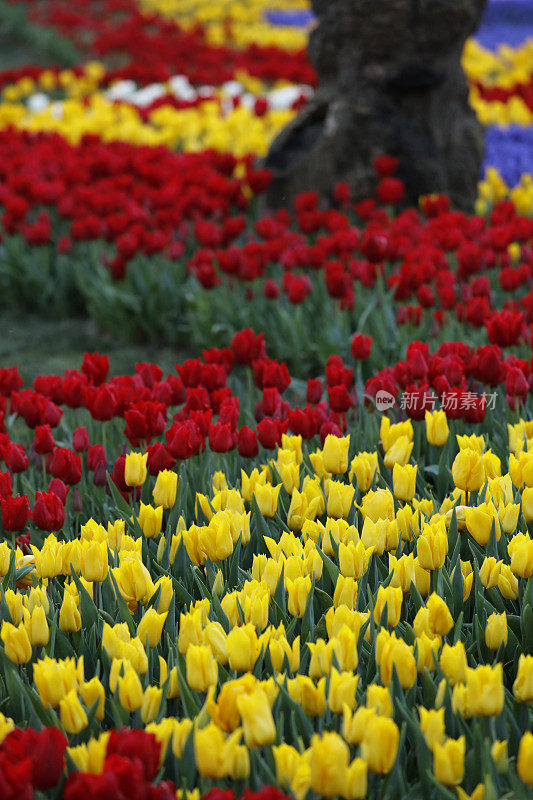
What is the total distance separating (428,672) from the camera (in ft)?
5.69

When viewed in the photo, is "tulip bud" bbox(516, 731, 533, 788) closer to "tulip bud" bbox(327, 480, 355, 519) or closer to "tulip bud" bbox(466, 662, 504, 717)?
"tulip bud" bbox(466, 662, 504, 717)

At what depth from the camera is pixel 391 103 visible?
5734 mm

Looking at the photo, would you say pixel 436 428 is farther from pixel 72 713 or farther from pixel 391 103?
pixel 391 103

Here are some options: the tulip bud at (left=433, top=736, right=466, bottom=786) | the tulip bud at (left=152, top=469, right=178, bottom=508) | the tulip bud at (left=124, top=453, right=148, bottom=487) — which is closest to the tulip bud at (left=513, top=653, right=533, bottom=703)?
the tulip bud at (left=433, top=736, right=466, bottom=786)

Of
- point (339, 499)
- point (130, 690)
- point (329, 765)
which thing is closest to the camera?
point (329, 765)

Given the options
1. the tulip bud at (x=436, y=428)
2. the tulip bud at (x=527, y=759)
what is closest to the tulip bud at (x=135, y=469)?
the tulip bud at (x=436, y=428)

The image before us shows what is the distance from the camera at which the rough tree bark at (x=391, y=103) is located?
557cm

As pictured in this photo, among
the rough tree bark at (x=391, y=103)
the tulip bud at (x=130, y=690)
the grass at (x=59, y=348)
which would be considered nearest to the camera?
the tulip bud at (x=130, y=690)

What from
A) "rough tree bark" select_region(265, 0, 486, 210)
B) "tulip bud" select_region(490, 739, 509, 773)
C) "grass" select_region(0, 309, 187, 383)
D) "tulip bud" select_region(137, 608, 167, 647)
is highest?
"rough tree bark" select_region(265, 0, 486, 210)

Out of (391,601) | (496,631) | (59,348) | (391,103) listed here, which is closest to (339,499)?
(391,601)

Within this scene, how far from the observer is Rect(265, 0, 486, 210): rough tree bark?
18.3ft

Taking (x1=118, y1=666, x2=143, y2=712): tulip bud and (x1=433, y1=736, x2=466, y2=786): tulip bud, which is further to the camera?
(x1=118, y1=666, x2=143, y2=712): tulip bud

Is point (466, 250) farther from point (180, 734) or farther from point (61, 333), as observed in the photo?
point (180, 734)

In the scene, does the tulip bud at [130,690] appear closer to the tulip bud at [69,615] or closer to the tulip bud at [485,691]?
the tulip bud at [69,615]
